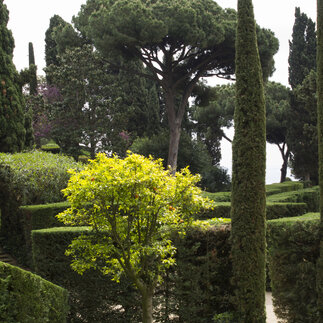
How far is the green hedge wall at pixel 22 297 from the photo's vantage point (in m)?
5.17

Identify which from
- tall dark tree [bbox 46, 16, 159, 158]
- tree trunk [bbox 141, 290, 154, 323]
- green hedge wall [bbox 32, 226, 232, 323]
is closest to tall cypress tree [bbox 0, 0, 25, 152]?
tall dark tree [bbox 46, 16, 159, 158]

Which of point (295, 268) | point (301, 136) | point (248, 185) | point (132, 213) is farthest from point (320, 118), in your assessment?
point (301, 136)

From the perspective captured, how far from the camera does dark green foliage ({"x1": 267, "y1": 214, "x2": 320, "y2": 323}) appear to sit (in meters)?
7.08

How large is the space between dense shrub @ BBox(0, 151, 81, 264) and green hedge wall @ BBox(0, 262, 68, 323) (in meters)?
7.72

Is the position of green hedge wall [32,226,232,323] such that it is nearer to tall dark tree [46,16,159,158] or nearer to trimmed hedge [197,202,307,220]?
trimmed hedge [197,202,307,220]

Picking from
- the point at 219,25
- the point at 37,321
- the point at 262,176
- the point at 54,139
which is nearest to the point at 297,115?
the point at 219,25

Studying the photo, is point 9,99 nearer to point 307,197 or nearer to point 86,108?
point 86,108

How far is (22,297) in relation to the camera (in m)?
5.46

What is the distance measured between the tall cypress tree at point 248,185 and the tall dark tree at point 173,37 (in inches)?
611

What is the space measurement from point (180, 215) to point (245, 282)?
5.42 ft

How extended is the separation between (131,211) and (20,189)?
7.18 m

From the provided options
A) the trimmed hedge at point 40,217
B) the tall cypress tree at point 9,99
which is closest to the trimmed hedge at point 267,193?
the trimmed hedge at point 40,217

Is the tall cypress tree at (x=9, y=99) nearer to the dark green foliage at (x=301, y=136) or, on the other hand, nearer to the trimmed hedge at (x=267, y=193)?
the trimmed hedge at (x=267, y=193)

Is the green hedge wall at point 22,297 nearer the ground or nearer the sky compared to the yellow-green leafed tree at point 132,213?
nearer the ground
